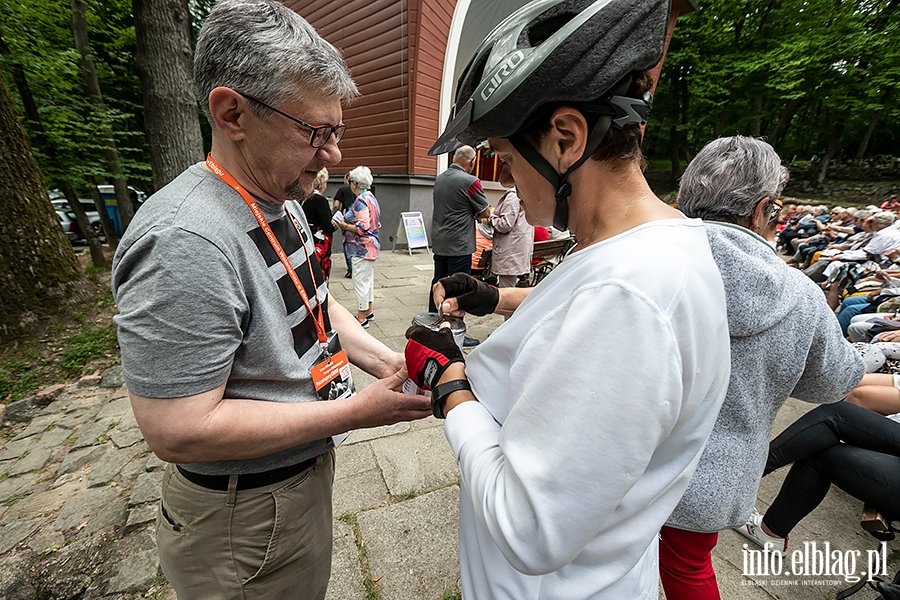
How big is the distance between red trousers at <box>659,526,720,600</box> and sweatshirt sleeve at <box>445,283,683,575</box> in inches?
54.3

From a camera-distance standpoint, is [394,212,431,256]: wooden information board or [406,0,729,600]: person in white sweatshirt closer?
[406,0,729,600]: person in white sweatshirt

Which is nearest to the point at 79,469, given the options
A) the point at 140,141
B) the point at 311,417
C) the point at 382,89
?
the point at 311,417

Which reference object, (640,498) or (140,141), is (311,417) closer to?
(640,498)

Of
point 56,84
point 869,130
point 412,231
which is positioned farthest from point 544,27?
point 869,130

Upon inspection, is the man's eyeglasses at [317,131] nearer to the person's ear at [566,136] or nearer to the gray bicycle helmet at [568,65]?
the gray bicycle helmet at [568,65]

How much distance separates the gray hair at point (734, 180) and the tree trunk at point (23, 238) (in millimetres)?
6869

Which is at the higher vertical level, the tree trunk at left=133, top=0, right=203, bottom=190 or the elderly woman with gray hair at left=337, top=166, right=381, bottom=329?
the tree trunk at left=133, top=0, right=203, bottom=190

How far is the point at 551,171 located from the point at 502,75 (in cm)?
24

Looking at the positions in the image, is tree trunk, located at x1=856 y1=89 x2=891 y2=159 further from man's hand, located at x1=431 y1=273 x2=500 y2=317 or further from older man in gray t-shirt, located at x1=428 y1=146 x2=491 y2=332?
man's hand, located at x1=431 y1=273 x2=500 y2=317

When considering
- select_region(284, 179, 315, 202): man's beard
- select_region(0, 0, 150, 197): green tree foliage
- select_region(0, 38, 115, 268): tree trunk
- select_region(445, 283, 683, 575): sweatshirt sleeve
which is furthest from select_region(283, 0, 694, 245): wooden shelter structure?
select_region(445, 283, 683, 575): sweatshirt sleeve

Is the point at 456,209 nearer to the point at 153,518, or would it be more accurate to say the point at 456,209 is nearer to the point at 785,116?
the point at 153,518

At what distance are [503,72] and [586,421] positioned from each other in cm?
78

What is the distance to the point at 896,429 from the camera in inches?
87.4

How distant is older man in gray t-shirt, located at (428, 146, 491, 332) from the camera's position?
16.6 ft
